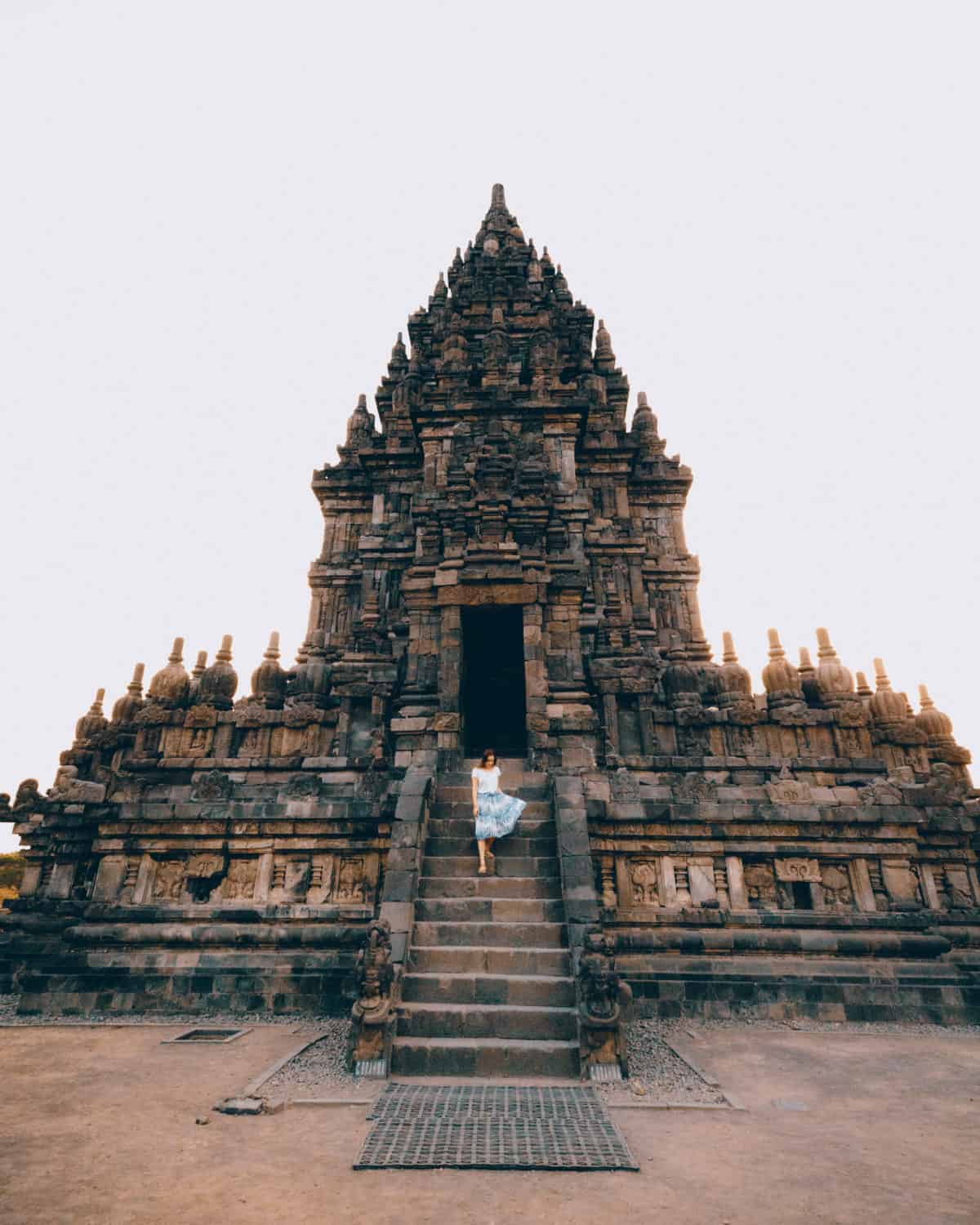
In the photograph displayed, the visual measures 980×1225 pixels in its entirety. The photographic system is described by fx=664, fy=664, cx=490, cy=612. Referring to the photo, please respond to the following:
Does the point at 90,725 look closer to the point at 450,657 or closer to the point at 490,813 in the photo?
the point at 450,657

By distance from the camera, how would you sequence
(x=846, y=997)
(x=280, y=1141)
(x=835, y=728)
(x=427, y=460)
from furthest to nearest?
(x=427, y=460) → (x=835, y=728) → (x=846, y=997) → (x=280, y=1141)

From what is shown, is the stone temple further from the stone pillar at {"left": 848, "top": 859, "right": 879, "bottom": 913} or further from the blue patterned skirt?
the blue patterned skirt

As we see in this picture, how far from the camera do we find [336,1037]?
877cm

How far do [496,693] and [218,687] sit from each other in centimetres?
757

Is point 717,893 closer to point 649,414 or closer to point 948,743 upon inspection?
point 948,743

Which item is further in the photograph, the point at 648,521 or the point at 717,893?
the point at 648,521

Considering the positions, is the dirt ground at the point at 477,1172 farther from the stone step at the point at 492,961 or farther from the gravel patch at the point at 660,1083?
the stone step at the point at 492,961

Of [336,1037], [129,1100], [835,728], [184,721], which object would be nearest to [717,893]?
[835,728]

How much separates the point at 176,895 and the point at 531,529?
1038 centimetres

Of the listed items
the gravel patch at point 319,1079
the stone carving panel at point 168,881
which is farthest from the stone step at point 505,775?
the stone carving panel at point 168,881

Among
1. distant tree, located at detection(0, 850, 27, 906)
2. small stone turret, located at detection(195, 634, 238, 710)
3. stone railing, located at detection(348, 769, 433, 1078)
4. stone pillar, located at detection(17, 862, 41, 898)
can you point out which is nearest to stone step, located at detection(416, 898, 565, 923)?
stone railing, located at detection(348, 769, 433, 1078)

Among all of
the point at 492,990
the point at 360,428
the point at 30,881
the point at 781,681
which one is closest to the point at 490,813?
the point at 492,990

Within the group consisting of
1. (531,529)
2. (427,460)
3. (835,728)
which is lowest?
(835,728)

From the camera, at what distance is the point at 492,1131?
5730 millimetres
